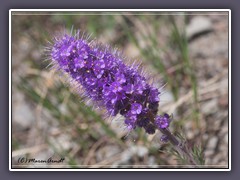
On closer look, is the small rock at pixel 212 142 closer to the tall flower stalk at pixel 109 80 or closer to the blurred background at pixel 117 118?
the blurred background at pixel 117 118

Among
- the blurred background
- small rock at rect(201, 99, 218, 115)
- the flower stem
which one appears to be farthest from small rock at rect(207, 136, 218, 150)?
the flower stem

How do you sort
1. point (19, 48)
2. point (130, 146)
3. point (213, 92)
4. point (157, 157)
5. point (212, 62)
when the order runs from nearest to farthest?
point (157, 157) < point (130, 146) < point (213, 92) < point (212, 62) < point (19, 48)

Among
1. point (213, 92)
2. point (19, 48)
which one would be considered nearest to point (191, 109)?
point (213, 92)

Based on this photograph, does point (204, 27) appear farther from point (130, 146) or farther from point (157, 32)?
point (130, 146)

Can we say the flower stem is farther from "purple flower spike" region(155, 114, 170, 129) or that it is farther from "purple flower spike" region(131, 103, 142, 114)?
"purple flower spike" region(131, 103, 142, 114)

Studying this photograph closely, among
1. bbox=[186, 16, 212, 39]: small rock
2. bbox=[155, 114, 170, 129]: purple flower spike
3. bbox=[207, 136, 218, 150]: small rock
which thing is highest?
bbox=[186, 16, 212, 39]: small rock

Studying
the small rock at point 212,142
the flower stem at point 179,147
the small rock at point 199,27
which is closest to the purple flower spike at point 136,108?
the flower stem at point 179,147

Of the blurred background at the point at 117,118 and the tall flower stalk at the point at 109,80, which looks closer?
the tall flower stalk at the point at 109,80

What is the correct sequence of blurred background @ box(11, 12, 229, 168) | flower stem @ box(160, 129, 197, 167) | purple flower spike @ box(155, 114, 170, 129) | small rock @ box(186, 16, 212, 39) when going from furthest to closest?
small rock @ box(186, 16, 212, 39)
blurred background @ box(11, 12, 229, 168)
flower stem @ box(160, 129, 197, 167)
purple flower spike @ box(155, 114, 170, 129)

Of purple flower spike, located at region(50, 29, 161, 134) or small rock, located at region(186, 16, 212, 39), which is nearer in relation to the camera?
purple flower spike, located at region(50, 29, 161, 134)
